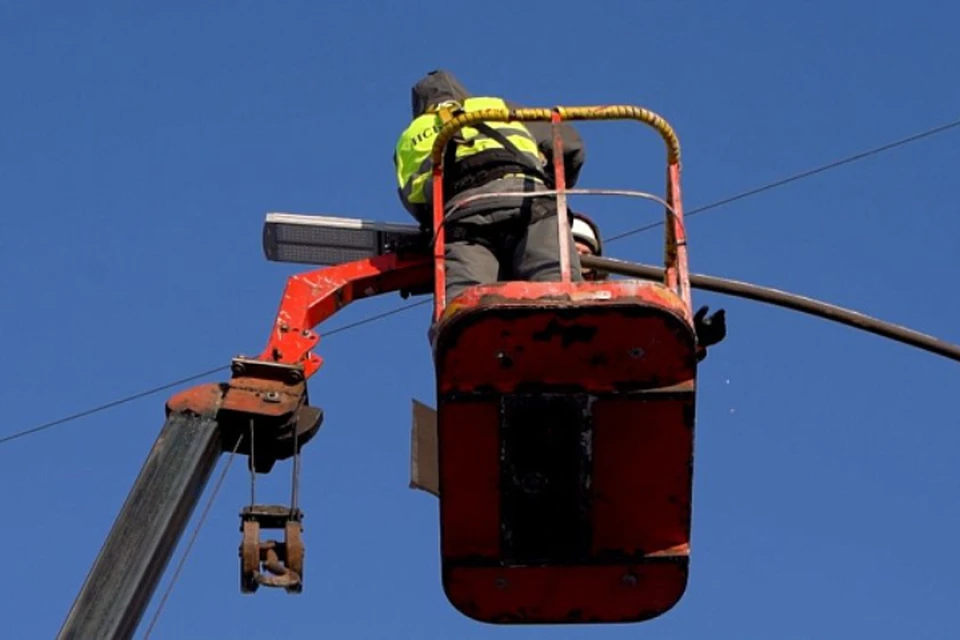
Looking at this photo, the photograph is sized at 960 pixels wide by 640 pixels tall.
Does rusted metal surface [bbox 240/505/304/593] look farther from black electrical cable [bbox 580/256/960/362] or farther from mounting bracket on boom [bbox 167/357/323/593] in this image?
black electrical cable [bbox 580/256/960/362]

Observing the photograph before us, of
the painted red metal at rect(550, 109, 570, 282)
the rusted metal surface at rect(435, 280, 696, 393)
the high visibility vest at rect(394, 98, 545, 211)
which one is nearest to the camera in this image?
the rusted metal surface at rect(435, 280, 696, 393)

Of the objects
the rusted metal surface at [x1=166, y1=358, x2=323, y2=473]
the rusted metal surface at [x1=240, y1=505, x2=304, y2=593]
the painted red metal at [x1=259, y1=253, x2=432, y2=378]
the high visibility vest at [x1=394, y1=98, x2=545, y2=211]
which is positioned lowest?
the rusted metal surface at [x1=240, y1=505, x2=304, y2=593]

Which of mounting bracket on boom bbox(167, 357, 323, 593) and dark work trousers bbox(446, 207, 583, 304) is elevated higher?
dark work trousers bbox(446, 207, 583, 304)

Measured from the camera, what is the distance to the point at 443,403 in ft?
28.4

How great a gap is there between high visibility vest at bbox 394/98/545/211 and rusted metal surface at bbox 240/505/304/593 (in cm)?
195

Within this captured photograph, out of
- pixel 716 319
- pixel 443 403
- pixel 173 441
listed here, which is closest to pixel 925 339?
pixel 716 319

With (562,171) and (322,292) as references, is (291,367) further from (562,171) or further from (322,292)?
(562,171)

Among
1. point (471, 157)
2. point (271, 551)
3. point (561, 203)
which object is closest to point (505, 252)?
point (471, 157)

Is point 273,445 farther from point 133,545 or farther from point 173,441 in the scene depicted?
point 133,545

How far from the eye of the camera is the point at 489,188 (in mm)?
9734

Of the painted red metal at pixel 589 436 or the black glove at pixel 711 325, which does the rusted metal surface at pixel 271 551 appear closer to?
the painted red metal at pixel 589 436

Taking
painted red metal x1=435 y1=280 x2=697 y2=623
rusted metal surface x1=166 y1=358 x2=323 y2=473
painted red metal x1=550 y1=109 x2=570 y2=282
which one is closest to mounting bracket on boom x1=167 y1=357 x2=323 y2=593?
rusted metal surface x1=166 y1=358 x2=323 y2=473

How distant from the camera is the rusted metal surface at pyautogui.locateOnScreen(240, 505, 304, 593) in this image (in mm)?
8367

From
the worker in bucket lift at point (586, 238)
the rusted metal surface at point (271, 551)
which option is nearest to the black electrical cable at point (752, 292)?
the worker in bucket lift at point (586, 238)
